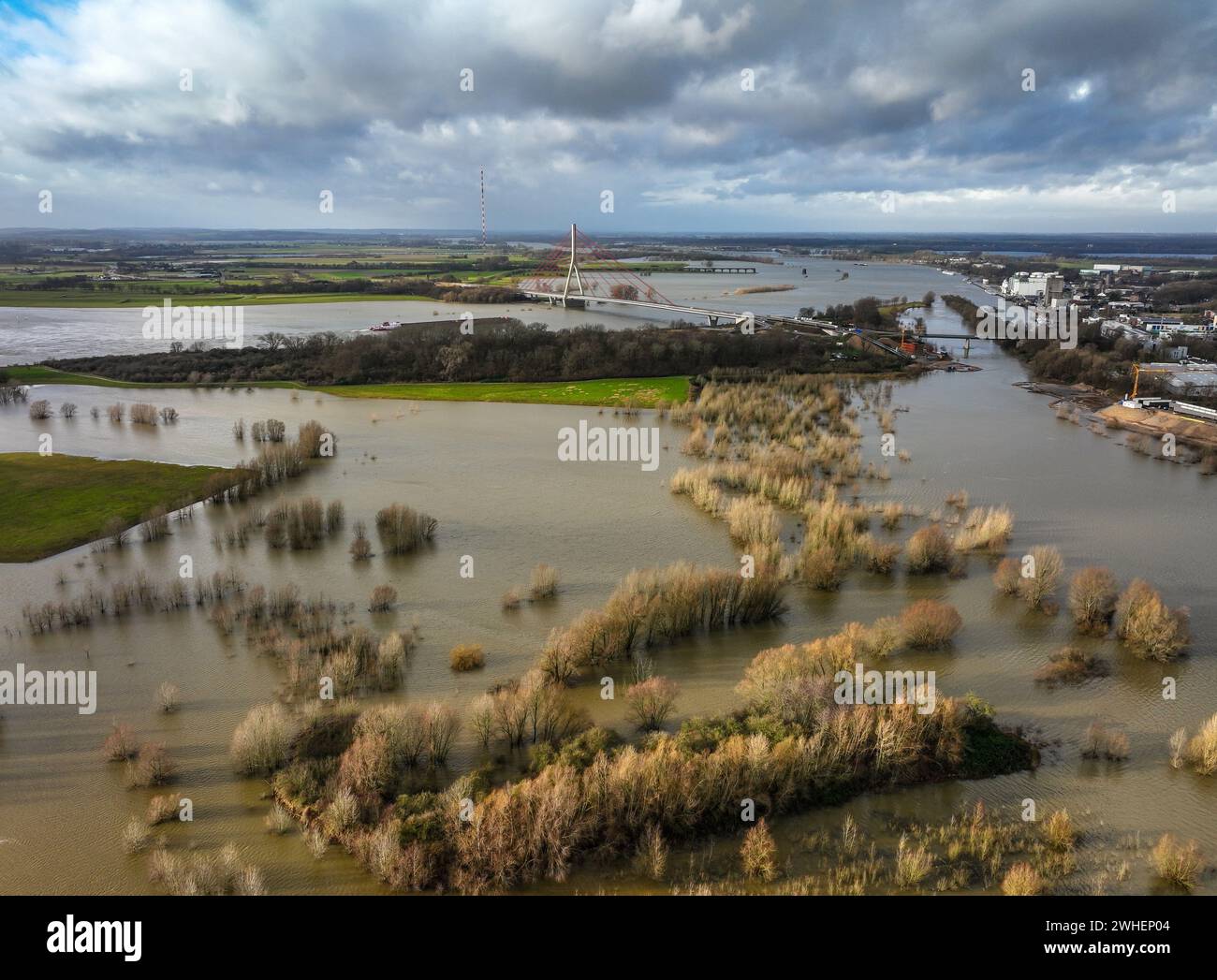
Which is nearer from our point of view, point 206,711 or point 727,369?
point 206,711

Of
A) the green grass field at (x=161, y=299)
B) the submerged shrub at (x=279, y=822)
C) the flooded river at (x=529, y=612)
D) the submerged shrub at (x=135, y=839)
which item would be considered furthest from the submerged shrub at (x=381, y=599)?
the green grass field at (x=161, y=299)

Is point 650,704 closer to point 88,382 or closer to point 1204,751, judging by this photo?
point 1204,751

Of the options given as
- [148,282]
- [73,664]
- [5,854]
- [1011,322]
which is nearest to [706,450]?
[73,664]

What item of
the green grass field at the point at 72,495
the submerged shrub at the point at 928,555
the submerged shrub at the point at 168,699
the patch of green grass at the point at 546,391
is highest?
the patch of green grass at the point at 546,391

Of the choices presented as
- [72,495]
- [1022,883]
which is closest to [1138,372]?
[1022,883]

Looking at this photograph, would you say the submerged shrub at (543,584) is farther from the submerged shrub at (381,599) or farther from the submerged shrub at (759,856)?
the submerged shrub at (759,856)

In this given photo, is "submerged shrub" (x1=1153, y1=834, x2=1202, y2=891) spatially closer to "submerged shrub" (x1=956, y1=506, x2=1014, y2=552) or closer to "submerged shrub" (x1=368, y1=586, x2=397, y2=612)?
"submerged shrub" (x1=956, y1=506, x2=1014, y2=552)

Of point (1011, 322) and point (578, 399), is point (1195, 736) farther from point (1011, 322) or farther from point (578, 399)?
point (1011, 322)
